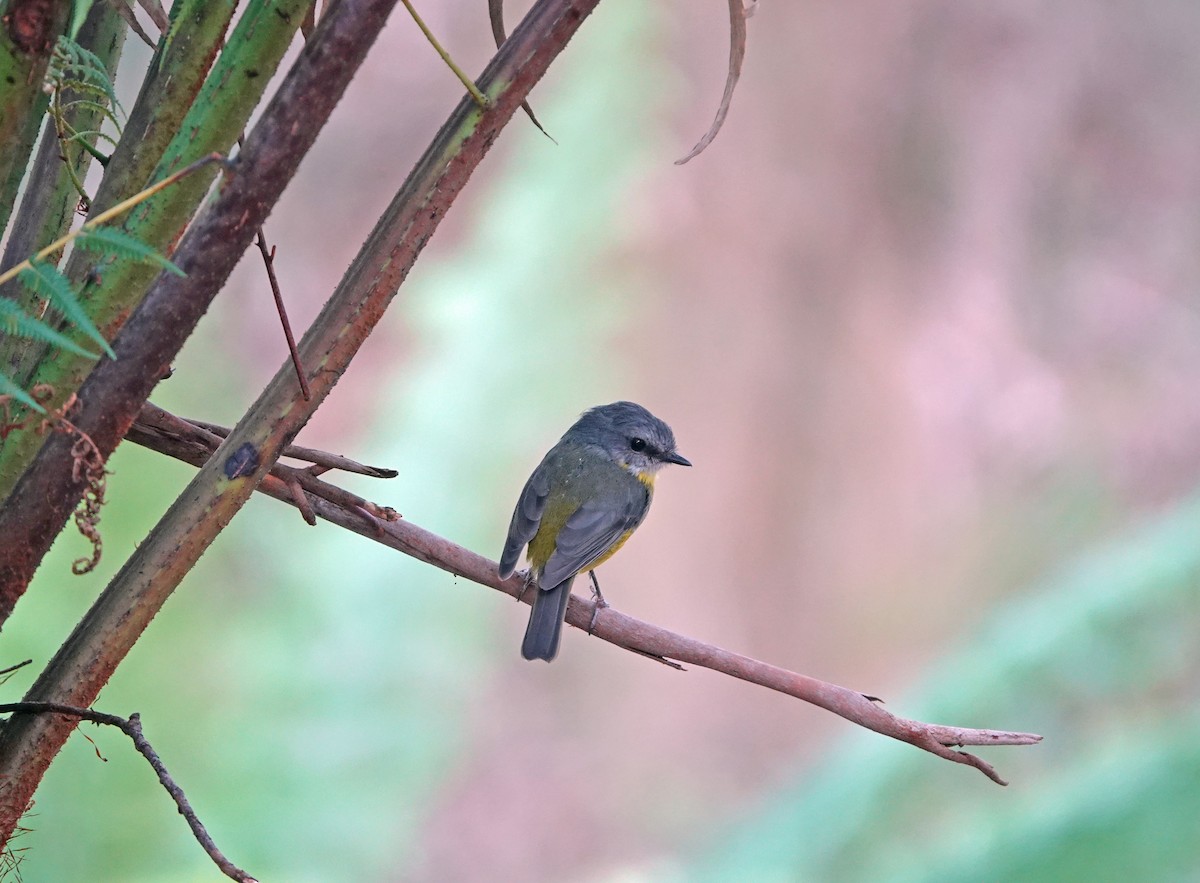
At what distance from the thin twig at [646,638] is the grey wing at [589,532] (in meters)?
0.67

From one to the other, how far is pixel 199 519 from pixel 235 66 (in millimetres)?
289

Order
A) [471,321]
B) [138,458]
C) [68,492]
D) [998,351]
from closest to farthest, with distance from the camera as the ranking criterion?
[68,492] < [138,458] < [471,321] < [998,351]

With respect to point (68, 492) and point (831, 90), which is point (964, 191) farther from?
point (68, 492)

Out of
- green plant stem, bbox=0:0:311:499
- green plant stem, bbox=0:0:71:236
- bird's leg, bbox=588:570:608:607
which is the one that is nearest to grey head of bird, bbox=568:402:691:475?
bird's leg, bbox=588:570:608:607

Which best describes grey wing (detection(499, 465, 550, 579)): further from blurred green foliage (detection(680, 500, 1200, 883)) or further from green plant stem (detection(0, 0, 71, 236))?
green plant stem (detection(0, 0, 71, 236))

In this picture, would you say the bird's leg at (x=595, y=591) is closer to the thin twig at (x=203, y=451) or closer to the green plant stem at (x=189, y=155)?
the thin twig at (x=203, y=451)

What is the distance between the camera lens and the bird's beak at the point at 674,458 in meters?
2.00

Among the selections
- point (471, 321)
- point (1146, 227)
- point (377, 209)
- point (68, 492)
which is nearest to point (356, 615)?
point (471, 321)

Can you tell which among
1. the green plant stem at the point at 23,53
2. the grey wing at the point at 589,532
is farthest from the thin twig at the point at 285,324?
the grey wing at the point at 589,532

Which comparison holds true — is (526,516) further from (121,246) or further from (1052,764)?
(121,246)

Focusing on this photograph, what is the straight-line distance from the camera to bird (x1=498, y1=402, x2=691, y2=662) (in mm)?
1641

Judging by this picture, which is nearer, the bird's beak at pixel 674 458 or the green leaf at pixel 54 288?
the green leaf at pixel 54 288

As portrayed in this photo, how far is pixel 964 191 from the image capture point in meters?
2.07

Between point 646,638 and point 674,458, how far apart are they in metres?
1.03
